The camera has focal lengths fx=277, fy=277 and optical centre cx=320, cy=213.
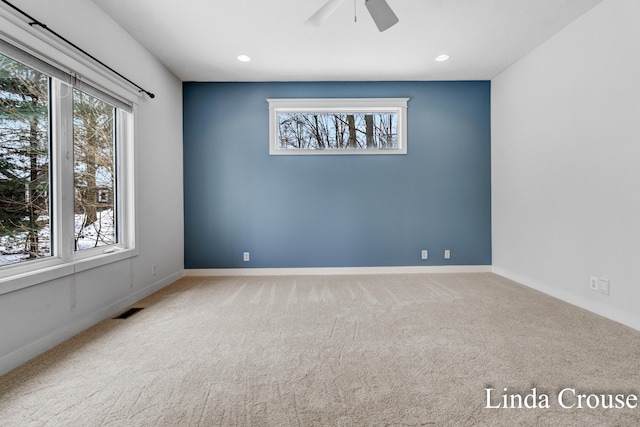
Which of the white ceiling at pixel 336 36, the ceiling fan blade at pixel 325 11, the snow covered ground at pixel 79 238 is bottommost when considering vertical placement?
the snow covered ground at pixel 79 238

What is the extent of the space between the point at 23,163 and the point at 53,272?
30.0 inches

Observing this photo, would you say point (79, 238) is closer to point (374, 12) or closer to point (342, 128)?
point (374, 12)

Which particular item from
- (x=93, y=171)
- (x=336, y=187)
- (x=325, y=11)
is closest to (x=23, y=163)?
(x=93, y=171)

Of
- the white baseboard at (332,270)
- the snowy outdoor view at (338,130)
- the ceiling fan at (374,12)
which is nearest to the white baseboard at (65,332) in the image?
the white baseboard at (332,270)

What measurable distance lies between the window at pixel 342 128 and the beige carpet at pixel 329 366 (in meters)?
2.20

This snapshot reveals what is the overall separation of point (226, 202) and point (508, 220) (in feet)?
12.6

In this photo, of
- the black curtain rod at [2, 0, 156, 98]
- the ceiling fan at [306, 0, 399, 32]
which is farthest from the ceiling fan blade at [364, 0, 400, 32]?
the black curtain rod at [2, 0, 156, 98]

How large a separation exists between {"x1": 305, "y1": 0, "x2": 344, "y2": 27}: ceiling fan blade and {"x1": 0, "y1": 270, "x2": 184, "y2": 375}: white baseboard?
9.73ft

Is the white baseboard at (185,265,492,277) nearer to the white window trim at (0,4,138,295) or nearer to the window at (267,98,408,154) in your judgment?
the white window trim at (0,4,138,295)

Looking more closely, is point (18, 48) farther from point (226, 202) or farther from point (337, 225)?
point (337, 225)


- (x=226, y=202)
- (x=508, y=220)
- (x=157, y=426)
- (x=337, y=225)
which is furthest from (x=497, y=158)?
(x=157, y=426)

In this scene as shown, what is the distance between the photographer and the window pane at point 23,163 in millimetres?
1753

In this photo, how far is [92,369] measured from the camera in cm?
165

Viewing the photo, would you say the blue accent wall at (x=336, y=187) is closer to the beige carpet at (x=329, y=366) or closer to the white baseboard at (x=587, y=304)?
the white baseboard at (x=587, y=304)
